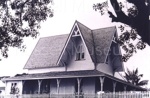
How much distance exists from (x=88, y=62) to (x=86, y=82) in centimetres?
220

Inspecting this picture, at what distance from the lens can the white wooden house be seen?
26.5 metres

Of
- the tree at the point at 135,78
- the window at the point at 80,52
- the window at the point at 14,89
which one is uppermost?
the window at the point at 80,52

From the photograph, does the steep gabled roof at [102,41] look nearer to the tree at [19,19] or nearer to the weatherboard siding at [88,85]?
the weatherboard siding at [88,85]

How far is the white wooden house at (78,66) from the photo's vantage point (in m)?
26.5

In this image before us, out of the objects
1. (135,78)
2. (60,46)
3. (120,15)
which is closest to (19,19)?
(120,15)

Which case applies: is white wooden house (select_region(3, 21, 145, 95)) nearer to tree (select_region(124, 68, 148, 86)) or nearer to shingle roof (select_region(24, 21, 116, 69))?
shingle roof (select_region(24, 21, 116, 69))

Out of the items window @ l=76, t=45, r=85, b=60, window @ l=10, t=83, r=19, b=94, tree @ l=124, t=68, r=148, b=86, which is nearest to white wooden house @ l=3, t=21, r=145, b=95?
window @ l=76, t=45, r=85, b=60

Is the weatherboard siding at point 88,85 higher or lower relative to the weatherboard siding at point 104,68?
lower

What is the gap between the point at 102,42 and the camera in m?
28.7

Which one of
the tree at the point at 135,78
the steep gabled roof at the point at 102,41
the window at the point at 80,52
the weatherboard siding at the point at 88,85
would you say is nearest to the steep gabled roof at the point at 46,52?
the window at the point at 80,52

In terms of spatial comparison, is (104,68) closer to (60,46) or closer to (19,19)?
(60,46)

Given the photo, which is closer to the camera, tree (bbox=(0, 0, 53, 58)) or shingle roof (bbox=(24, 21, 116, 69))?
tree (bbox=(0, 0, 53, 58))

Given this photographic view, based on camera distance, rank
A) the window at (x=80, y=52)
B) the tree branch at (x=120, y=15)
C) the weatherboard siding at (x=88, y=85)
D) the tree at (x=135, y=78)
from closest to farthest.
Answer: the tree branch at (x=120, y=15), the weatherboard siding at (x=88, y=85), the window at (x=80, y=52), the tree at (x=135, y=78)

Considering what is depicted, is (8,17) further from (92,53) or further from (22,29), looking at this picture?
(92,53)
